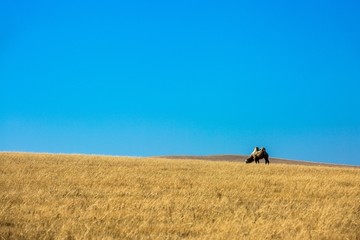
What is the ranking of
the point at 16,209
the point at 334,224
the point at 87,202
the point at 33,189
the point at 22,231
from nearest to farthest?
the point at 22,231 → the point at 334,224 → the point at 16,209 → the point at 87,202 → the point at 33,189

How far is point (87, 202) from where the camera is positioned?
13383mm

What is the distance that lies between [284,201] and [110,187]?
6215 mm

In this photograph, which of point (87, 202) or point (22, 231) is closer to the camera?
point (22, 231)

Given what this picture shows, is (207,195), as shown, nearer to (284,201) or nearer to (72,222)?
(284,201)

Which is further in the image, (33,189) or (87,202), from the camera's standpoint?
(33,189)

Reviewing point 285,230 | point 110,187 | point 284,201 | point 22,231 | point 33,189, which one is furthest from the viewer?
point 110,187

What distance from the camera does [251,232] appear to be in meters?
8.98

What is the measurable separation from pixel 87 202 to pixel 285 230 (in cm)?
596

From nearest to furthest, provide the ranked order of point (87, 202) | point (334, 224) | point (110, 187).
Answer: point (334, 224), point (87, 202), point (110, 187)

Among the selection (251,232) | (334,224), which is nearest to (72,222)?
(251,232)

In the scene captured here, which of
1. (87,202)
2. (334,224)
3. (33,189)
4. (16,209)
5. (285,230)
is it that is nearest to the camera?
(285,230)

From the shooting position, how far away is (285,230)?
9469mm

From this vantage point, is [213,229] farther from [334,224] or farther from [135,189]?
[135,189]

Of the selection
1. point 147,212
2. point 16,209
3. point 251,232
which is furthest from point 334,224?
Result: point 16,209
